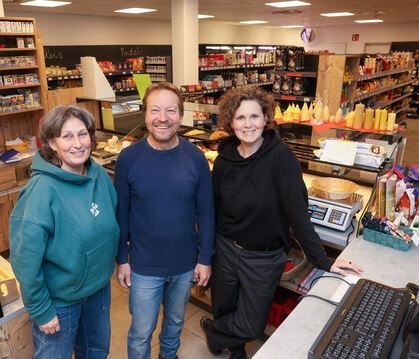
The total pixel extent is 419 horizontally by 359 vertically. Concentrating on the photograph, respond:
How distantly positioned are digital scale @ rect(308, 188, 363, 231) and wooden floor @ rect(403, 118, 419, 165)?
6164mm

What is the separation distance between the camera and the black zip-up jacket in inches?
70.9

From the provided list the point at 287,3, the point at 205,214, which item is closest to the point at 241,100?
the point at 205,214

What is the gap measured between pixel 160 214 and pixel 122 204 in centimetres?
22

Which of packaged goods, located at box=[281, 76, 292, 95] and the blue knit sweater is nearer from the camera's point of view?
the blue knit sweater

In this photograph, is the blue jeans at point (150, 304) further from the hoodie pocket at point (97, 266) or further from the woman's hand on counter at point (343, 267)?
the woman's hand on counter at point (343, 267)

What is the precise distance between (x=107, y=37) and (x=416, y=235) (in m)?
10.1

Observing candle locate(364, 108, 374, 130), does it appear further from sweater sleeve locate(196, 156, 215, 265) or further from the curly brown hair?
sweater sleeve locate(196, 156, 215, 265)

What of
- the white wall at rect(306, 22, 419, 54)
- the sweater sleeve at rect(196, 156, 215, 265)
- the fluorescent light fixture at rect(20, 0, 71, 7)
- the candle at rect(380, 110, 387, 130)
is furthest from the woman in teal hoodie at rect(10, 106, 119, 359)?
the white wall at rect(306, 22, 419, 54)

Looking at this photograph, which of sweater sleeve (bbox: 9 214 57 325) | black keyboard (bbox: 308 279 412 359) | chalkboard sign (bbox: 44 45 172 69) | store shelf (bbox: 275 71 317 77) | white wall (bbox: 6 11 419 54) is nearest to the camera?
black keyboard (bbox: 308 279 412 359)

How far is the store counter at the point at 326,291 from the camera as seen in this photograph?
51.6 inches

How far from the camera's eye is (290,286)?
2.47 meters

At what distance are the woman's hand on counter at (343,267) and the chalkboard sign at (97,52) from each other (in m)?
8.76

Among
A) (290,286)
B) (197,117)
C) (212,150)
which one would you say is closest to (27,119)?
(197,117)

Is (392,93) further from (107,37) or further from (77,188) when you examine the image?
(77,188)
